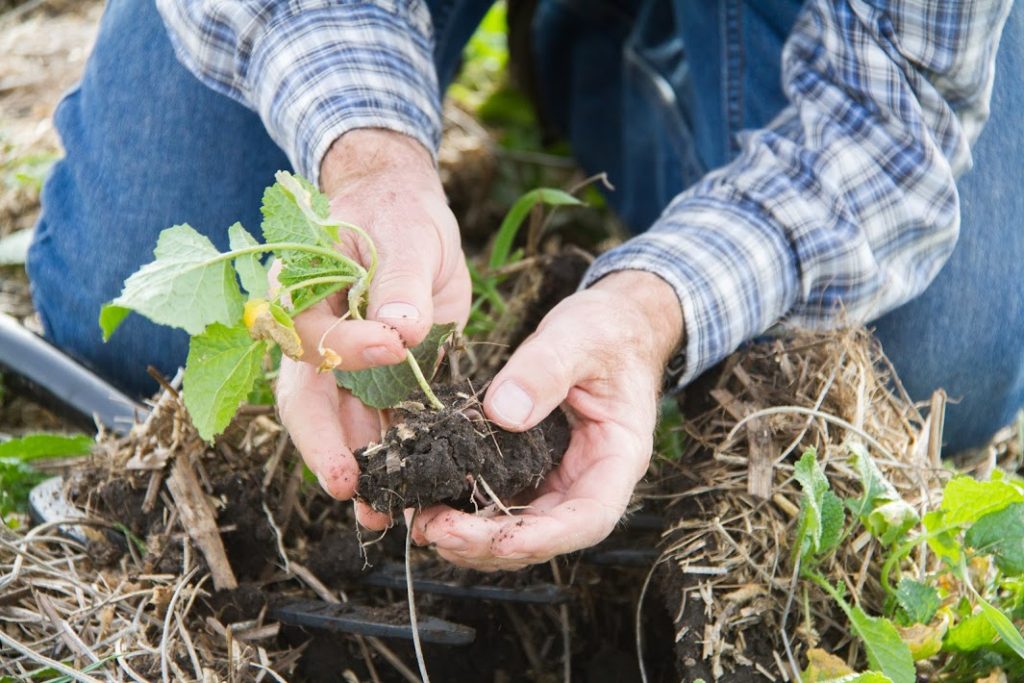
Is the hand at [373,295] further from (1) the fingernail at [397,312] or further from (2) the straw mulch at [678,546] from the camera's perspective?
(2) the straw mulch at [678,546]

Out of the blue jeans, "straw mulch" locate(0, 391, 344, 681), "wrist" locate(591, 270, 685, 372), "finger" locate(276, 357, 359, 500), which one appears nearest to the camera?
"finger" locate(276, 357, 359, 500)

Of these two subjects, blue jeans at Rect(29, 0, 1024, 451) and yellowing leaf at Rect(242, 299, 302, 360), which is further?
blue jeans at Rect(29, 0, 1024, 451)

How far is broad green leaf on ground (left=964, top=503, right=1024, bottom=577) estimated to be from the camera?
1.35 metres

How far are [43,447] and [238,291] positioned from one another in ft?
2.49

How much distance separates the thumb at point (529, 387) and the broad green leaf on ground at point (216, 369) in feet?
0.97

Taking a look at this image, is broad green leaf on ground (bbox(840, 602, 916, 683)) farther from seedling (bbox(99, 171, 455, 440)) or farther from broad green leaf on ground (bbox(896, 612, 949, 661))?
seedling (bbox(99, 171, 455, 440))

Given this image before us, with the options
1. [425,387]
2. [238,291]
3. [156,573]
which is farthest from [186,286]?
[156,573]

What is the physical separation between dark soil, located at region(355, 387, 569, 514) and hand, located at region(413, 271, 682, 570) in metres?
0.04

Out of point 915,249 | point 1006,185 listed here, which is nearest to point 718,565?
point 915,249

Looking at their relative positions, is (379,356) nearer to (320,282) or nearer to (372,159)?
(320,282)

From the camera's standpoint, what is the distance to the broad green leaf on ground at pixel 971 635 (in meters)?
1.30

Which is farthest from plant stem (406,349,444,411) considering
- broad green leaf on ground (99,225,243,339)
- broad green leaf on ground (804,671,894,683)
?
broad green leaf on ground (804,671,894,683)

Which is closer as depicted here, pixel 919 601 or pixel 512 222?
pixel 919 601

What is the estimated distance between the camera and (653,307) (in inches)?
60.3
